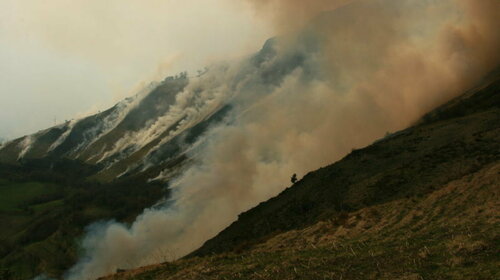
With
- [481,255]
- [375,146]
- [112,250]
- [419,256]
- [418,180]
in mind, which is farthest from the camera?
[112,250]

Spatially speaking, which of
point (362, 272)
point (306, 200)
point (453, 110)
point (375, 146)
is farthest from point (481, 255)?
point (453, 110)

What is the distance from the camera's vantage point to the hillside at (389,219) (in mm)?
28156

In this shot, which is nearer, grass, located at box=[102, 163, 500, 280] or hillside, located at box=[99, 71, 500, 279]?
grass, located at box=[102, 163, 500, 280]

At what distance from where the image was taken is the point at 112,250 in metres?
191

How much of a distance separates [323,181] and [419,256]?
74.0m

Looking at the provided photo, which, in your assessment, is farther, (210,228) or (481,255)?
(210,228)

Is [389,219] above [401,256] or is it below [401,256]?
below

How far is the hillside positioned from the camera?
28156 mm

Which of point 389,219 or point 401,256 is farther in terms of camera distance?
point 389,219

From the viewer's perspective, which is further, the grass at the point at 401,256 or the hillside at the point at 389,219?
the hillside at the point at 389,219

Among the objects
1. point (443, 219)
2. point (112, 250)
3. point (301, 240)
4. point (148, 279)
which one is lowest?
point (443, 219)

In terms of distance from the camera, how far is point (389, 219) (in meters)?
58.5

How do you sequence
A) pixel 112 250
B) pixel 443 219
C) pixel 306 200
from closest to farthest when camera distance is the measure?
pixel 443 219, pixel 306 200, pixel 112 250

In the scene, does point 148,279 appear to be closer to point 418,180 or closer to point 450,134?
point 418,180
